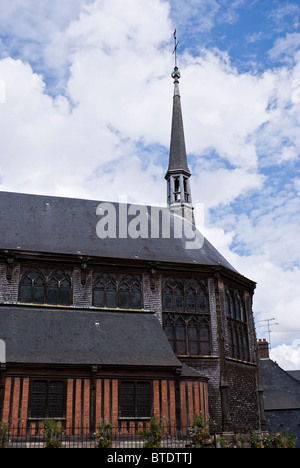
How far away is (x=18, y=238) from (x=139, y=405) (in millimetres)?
11032

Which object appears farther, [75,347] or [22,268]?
[22,268]

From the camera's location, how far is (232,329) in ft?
96.7

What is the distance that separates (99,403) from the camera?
22.0 meters

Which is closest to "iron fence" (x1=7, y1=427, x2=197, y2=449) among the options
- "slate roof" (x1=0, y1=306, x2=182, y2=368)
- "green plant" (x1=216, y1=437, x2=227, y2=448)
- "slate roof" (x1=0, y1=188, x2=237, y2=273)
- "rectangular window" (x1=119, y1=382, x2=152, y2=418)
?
"rectangular window" (x1=119, y1=382, x2=152, y2=418)

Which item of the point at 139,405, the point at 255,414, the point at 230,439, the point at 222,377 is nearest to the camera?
the point at 139,405

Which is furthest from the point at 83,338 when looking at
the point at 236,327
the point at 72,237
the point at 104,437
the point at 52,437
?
the point at 236,327

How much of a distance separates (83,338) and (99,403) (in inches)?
132

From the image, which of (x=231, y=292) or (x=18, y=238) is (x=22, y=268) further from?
(x=231, y=292)

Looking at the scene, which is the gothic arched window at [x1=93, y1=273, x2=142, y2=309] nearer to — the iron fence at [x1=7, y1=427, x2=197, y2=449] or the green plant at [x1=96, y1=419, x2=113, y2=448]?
the iron fence at [x1=7, y1=427, x2=197, y2=449]

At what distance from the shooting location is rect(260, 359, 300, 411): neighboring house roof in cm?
4150

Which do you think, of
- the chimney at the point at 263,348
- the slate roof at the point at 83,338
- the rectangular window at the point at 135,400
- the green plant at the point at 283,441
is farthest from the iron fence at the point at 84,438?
the chimney at the point at 263,348

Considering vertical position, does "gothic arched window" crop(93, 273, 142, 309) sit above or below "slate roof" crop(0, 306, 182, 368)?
above

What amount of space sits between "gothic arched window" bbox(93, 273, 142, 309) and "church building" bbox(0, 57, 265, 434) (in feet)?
0.18
